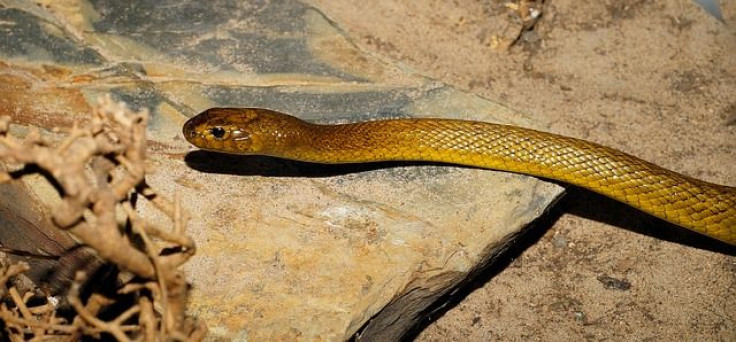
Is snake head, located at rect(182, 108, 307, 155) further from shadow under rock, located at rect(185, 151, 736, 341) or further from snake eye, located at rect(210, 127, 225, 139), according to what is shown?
shadow under rock, located at rect(185, 151, 736, 341)

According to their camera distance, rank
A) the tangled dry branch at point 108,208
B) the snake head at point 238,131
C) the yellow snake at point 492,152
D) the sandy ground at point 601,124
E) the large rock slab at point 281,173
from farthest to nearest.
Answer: the sandy ground at point 601,124, the yellow snake at point 492,152, the snake head at point 238,131, the large rock slab at point 281,173, the tangled dry branch at point 108,208

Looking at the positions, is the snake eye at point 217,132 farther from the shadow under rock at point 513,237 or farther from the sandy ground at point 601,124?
the sandy ground at point 601,124

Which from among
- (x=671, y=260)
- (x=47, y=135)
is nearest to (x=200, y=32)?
(x=47, y=135)

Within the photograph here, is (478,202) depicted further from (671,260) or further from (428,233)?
(671,260)

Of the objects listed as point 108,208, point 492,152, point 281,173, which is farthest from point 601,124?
point 108,208

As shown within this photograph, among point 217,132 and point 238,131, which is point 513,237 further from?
point 217,132

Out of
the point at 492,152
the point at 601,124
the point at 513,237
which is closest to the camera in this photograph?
the point at 513,237

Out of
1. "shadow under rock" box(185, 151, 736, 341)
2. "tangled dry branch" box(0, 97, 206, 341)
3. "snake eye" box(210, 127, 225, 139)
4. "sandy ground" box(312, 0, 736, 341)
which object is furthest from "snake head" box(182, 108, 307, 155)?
"sandy ground" box(312, 0, 736, 341)

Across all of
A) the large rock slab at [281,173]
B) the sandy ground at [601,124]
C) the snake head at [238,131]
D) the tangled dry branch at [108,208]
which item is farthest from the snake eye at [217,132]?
the sandy ground at [601,124]
